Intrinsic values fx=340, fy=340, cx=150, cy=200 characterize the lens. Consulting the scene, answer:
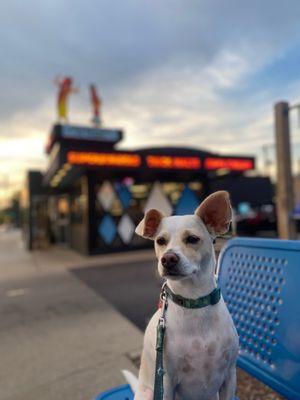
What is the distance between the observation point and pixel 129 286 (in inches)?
281

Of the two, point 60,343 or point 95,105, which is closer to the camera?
point 60,343

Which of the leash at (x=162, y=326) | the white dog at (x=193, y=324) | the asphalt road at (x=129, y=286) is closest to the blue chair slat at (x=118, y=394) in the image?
the white dog at (x=193, y=324)

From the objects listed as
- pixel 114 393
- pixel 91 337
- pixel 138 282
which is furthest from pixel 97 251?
pixel 114 393

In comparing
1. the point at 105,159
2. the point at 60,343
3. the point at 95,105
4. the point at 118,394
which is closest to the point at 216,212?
the point at 118,394

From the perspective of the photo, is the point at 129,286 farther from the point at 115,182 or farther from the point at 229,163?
Result: the point at 229,163

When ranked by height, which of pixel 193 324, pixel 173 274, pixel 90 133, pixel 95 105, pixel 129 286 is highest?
pixel 95 105

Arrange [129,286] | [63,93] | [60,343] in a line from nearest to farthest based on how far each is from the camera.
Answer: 1. [60,343]
2. [129,286]
3. [63,93]

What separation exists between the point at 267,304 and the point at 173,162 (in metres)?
10.7

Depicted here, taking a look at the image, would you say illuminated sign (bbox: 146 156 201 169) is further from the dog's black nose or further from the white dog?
the dog's black nose

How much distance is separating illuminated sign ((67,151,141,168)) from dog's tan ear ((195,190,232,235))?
30.6 feet

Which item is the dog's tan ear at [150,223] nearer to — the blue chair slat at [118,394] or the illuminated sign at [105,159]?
the blue chair slat at [118,394]

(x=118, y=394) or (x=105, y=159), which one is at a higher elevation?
(x=105, y=159)

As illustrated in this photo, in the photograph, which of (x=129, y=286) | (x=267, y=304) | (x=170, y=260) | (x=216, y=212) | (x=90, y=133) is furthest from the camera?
(x=90, y=133)

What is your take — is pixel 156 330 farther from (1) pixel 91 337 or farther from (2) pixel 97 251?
(2) pixel 97 251
